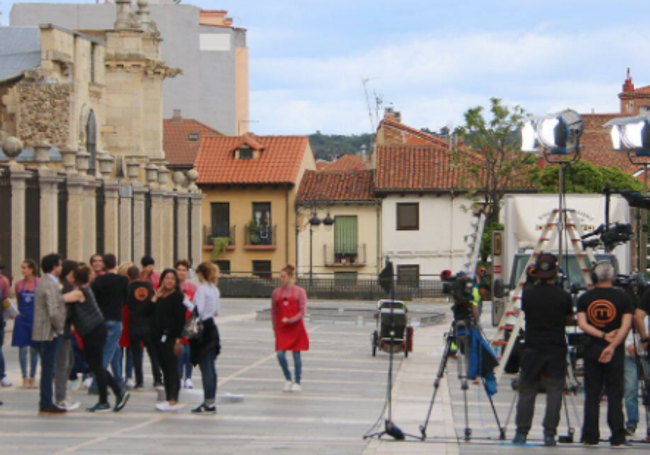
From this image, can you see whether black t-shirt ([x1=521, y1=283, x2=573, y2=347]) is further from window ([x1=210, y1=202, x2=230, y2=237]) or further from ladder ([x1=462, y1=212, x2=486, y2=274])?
window ([x1=210, y1=202, x2=230, y2=237])

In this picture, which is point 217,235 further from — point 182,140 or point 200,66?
point 200,66

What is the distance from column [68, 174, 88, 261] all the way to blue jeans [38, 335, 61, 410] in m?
18.4

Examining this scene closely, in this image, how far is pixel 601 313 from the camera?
13047 millimetres

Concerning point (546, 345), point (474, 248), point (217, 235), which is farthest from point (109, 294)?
point (217, 235)

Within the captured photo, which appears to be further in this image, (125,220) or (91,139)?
(91,139)

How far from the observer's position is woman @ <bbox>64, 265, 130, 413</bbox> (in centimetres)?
1529

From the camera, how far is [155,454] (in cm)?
1198

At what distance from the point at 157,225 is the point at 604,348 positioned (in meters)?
32.3

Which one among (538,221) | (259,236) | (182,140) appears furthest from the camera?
(182,140)

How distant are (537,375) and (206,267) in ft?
16.0

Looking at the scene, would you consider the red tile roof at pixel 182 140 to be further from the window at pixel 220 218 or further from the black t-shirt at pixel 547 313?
the black t-shirt at pixel 547 313

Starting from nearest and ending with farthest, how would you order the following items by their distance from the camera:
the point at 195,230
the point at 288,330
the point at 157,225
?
1. the point at 288,330
2. the point at 157,225
3. the point at 195,230

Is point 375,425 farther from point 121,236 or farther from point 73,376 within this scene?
point 121,236

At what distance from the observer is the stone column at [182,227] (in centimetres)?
4828
